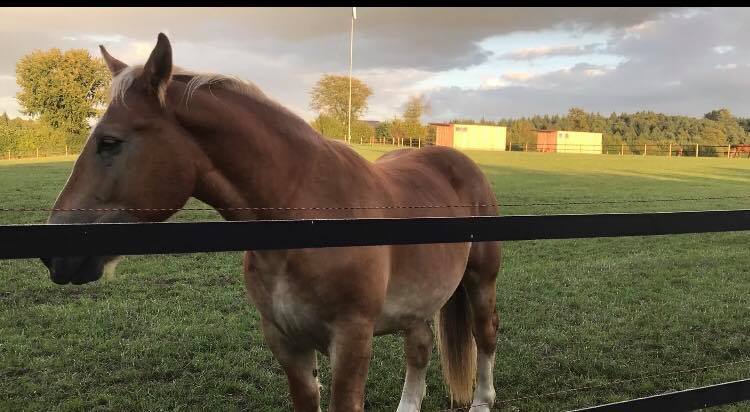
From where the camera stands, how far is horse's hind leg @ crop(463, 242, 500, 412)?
3396 mm

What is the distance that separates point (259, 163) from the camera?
6.64 feet

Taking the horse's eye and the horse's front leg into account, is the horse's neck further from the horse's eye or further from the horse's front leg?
the horse's front leg

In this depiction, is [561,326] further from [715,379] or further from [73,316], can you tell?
[73,316]

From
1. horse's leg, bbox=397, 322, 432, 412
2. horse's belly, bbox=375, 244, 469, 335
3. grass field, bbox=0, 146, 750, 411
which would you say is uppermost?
horse's belly, bbox=375, 244, 469, 335

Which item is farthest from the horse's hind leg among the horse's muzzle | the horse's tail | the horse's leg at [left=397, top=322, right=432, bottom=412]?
the horse's muzzle

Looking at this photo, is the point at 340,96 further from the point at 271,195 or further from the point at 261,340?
the point at 271,195

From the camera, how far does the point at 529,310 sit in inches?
219

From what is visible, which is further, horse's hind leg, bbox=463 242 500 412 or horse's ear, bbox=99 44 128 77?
horse's hind leg, bbox=463 242 500 412

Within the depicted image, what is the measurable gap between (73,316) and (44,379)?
4.30 ft

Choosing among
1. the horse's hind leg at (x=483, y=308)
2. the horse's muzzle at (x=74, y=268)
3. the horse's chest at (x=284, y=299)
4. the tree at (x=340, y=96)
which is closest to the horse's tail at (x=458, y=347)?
the horse's hind leg at (x=483, y=308)

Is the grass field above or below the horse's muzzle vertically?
below

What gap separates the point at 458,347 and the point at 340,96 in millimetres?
6835

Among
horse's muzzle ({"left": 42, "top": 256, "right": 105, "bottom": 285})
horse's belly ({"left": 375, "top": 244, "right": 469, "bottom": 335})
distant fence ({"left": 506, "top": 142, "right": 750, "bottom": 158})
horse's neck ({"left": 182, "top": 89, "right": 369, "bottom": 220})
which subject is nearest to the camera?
horse's muzzle ({"left": 42, "top": 256, "right": 105, "bottom": 285})

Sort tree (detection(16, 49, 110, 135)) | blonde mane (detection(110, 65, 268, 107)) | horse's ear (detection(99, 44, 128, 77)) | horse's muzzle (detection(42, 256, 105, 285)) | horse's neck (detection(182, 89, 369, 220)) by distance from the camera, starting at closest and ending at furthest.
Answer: horse's muzzle (detection(42, 256, 105, 285)) → blonde mane (detection(110, 65, 268, 107)) → horse's neck (detection(182, 89, 369, 220)) → horse's ear (detection(99, 44, 128, 77)) → tree (detection(16, 49, 110, 135))
